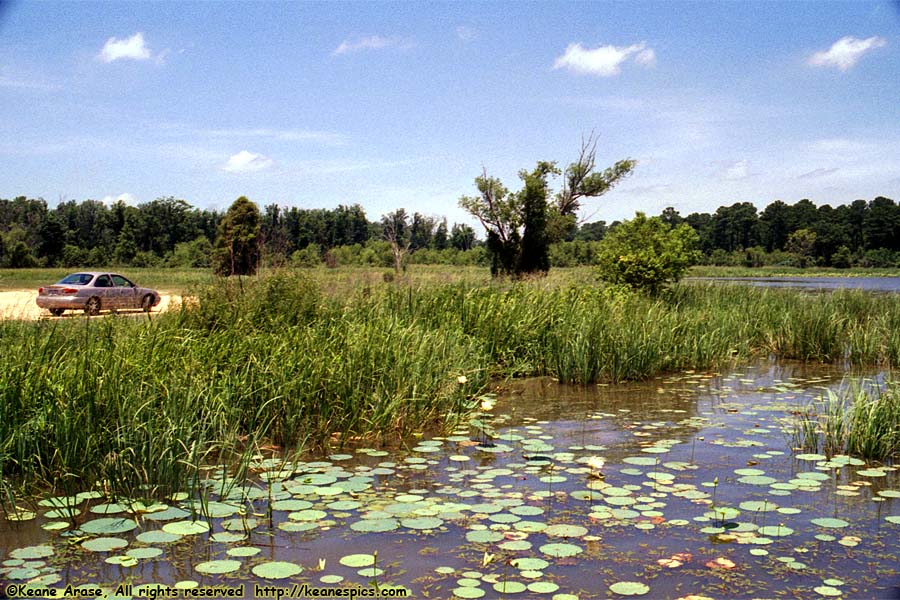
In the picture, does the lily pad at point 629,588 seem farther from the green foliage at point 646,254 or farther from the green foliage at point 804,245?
the green foliage at point 804,245

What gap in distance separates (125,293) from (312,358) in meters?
15.4

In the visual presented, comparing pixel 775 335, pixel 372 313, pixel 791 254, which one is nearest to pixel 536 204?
pixel 775 335

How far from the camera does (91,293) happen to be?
19.2 m

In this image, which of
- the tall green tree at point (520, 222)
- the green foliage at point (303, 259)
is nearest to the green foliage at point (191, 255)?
the tall green tree at point (520, 222)

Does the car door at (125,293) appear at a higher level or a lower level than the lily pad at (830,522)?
higher

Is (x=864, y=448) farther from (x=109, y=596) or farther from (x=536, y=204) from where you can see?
(x=536, y=204)

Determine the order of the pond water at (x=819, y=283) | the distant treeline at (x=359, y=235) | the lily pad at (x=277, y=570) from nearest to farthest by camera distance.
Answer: the lily pad at (x=277, y=570)
the pond water at (x=819, y=283)
the distant treeline at (x=359, y=235)

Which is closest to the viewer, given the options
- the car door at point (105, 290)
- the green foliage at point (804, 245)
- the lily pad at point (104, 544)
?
the lily pad at point (104, 544)

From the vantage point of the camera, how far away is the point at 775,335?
13.2 meters

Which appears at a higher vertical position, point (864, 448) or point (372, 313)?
point (372, 313)

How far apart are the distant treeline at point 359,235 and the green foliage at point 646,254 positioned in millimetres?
7525

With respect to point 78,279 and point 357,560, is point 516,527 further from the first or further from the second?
point 78,279

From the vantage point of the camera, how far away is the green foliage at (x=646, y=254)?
17266 mm

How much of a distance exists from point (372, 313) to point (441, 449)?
3.77 m
